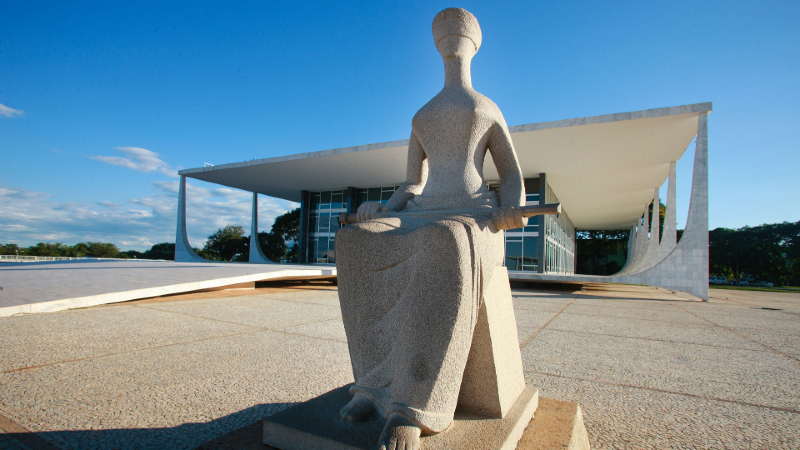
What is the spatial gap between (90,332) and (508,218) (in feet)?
17.4

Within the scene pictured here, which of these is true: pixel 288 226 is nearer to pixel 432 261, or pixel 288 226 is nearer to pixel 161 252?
pixel 161 252

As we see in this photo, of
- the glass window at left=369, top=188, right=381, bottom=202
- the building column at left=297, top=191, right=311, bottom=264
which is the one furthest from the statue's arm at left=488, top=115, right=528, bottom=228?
the building column at left=297, top=191, right=311, bottom=264

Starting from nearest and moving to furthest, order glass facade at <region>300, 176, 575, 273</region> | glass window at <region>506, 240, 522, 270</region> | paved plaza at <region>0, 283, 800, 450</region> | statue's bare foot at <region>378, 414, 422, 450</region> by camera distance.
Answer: statue's bare foot at <region>378, 414, 422, 450</region>
paved plaza at <region>0, 283, 800, 450</region>
glass facade at <region>300, 176, 575, 273</region>
glass window at <region>506, 240, 522, 270</region>

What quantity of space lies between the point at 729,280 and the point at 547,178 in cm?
4618

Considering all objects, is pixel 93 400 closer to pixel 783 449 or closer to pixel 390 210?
pixel 390 210

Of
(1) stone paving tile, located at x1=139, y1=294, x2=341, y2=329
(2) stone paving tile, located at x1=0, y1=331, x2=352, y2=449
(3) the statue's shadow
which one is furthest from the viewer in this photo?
(1) stone paving tile, located at x1=139, y1=294, x2=341, y2=329

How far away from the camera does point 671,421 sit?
2.60 m

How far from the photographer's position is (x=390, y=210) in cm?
238

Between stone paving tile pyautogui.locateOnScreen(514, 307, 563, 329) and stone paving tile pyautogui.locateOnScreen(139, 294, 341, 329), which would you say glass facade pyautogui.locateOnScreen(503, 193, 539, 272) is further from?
stone paving tile pyautogui.locateOnScreen(139, 294, 341, 329)

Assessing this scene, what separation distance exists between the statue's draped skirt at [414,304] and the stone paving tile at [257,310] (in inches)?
159

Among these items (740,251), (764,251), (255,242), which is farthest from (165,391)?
(764,251)

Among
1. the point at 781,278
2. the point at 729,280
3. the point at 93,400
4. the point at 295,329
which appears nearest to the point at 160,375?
the point at 93,400

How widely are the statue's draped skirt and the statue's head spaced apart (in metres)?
1.20

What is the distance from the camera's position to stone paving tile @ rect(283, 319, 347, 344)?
5.07m
